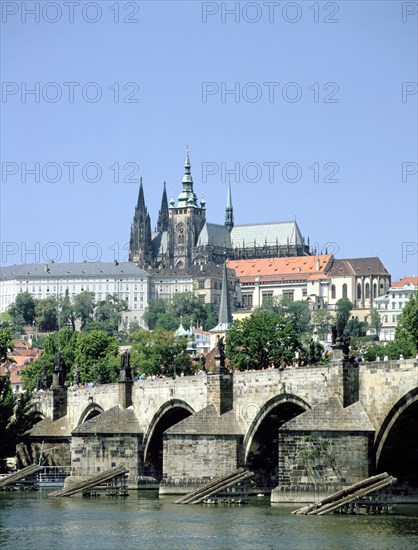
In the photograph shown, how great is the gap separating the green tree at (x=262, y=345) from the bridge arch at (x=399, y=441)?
41.8 m

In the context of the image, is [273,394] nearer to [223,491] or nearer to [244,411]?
[244,411]

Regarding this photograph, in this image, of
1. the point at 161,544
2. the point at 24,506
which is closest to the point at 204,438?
the point at 24,506

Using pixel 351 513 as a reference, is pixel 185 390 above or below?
above

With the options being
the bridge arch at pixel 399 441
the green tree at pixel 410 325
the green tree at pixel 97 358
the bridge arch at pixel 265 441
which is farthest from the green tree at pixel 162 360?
the bridge arch at pixel 399 441

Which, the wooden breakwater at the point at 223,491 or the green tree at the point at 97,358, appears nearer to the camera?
the wooden breakwater at the point at 223,491

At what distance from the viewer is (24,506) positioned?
6769 cm

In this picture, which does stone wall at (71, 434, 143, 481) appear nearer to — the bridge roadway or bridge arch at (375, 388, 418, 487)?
the bridge roadway

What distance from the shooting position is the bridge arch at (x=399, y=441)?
58469 mm

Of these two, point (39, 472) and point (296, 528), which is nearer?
point (296, 528)

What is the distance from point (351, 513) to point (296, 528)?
413 cm

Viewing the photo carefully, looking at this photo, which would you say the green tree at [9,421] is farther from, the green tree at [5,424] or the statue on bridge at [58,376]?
the statue on bridge at [58,376]

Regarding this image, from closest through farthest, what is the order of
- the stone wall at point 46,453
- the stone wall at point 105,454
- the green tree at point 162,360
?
the stone wall at point 105,454 < the stone wall at point 46,453 < the green tree at point 162,360

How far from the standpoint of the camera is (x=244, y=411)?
6906cm

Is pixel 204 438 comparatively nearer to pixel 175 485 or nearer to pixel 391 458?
pixel 175 485
